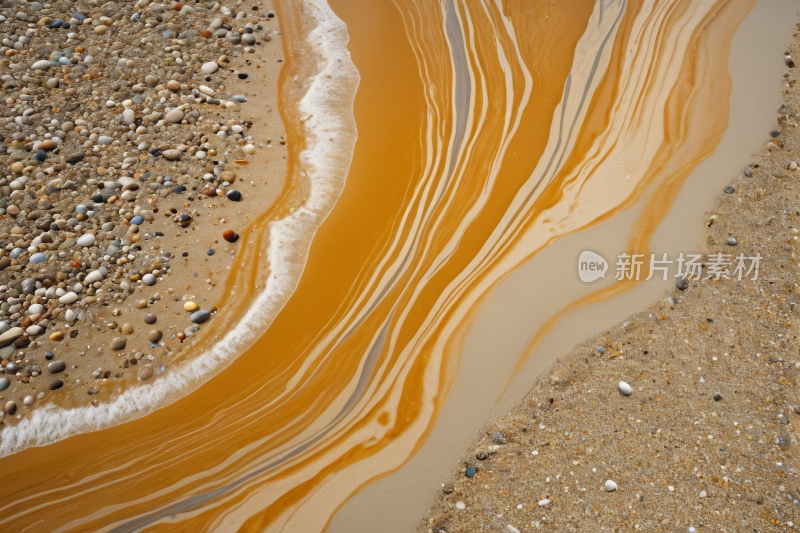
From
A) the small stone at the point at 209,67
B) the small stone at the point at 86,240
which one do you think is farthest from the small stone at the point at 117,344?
the small stone at the point at 209,67

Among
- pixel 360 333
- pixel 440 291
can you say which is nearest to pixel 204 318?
pixel 360 333

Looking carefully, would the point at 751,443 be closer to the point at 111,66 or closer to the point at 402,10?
the point at 402,10

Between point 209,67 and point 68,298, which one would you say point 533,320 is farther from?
point 209,67

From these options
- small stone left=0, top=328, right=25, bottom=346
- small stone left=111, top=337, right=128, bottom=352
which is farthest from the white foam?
small stone left=0, top=328, right=25, bottom=346

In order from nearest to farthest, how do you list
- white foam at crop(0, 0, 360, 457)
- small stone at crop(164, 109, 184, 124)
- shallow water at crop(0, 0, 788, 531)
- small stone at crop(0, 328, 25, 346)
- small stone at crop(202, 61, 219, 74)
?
shallow water at crop(0, 0, 788, 531) → white foam at crop(0, 0, 360, 457) → small stone at crop(0, 328, 25, 346) → small stone at crop(164, 109, 184, 124) → small stone at crop(202, 61, 219, 74)

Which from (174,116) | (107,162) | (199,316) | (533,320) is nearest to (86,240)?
(107,162)

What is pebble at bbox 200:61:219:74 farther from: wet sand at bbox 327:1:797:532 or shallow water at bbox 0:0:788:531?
wet sand at bbox 327:1:797:532

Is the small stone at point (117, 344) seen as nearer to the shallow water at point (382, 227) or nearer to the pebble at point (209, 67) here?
the shallow water at point (382, 227)
